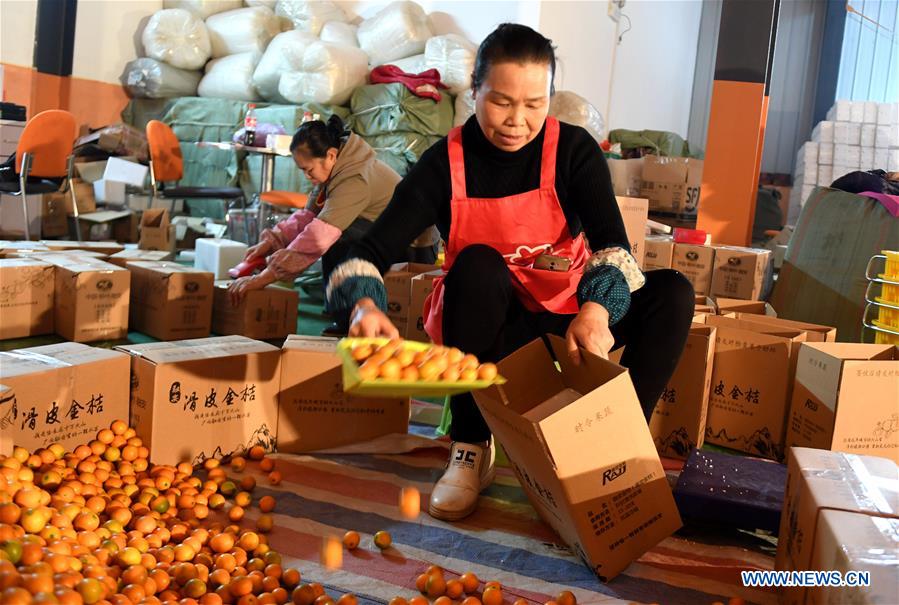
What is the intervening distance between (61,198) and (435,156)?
4.79 meters

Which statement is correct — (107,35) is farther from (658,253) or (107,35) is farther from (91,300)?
(658,253)

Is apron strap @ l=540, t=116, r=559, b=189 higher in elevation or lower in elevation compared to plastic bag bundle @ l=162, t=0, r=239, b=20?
lower

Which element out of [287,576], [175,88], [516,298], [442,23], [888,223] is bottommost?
[287,576]

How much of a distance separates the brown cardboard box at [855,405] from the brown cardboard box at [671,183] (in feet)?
5.82

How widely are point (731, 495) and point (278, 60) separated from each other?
5.68 meters

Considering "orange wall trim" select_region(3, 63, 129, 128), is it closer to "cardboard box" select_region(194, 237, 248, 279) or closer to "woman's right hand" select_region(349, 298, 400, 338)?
"cardboard box" select_region(194, 237, 248, 279)

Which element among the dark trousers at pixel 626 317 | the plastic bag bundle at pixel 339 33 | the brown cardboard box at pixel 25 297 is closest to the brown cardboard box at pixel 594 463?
the dark trousers at pixel 626 317

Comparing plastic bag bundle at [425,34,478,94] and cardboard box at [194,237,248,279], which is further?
plastic bag bundle at [425,34,478,94]

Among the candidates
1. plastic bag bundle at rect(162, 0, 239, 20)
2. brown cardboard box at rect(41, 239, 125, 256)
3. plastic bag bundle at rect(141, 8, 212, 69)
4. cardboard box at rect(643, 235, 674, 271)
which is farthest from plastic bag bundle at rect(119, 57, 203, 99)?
cardboard box at rect(643, 235, 674, 271)

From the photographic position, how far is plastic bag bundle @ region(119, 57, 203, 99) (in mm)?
7227

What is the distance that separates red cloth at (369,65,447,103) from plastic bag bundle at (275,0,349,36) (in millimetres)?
1399

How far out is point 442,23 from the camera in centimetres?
643

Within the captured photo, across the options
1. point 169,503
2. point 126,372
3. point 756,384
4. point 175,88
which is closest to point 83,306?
point 126,372

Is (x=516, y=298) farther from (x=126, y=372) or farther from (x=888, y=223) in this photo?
(x=888, y=223)
